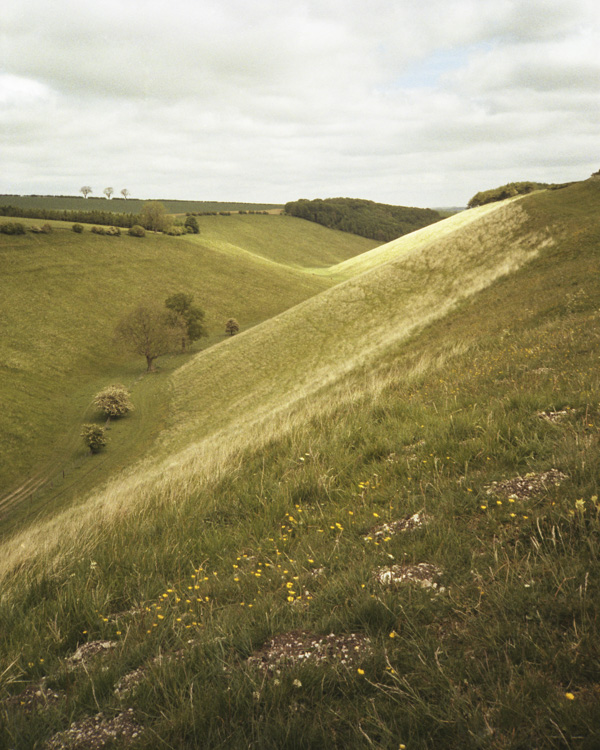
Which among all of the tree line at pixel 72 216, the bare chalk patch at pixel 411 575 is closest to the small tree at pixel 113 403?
the bare chalk patch at pixel 411 575

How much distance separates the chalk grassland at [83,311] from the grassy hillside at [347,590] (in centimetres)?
2695

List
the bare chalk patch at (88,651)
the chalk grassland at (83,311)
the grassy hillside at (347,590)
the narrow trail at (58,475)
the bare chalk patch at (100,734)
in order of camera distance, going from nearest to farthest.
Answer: the grassy hillside at (347,590), the bare chalk patch at (100,734), the bare chalk patch at (88,651), the narrow trail at (58,475), the chalk grassland at (83,311)

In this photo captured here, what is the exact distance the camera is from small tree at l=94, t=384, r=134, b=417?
126 ft

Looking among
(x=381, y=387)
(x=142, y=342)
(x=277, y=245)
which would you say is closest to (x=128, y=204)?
(x=277, y=245)

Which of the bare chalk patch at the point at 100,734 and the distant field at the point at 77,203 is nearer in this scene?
the bare chalk patch at the point at 100,734

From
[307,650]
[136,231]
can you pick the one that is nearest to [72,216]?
[136,231]

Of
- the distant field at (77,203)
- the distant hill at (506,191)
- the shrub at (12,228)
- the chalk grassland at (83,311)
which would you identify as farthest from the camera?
the distant field at (77,203)

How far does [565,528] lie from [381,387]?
8043 mm

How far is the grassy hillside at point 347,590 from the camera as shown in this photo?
7.85 ft

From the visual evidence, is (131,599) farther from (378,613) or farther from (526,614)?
(526,614)

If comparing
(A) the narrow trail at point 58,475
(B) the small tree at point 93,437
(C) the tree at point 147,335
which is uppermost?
(C) the tree at point 147,335

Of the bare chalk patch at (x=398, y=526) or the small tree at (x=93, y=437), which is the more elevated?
the bare chalk patch at (x=398, y=526)

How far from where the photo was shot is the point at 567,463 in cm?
439

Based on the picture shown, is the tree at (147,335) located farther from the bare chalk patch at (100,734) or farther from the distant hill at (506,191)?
the distant hill at (506,191)
